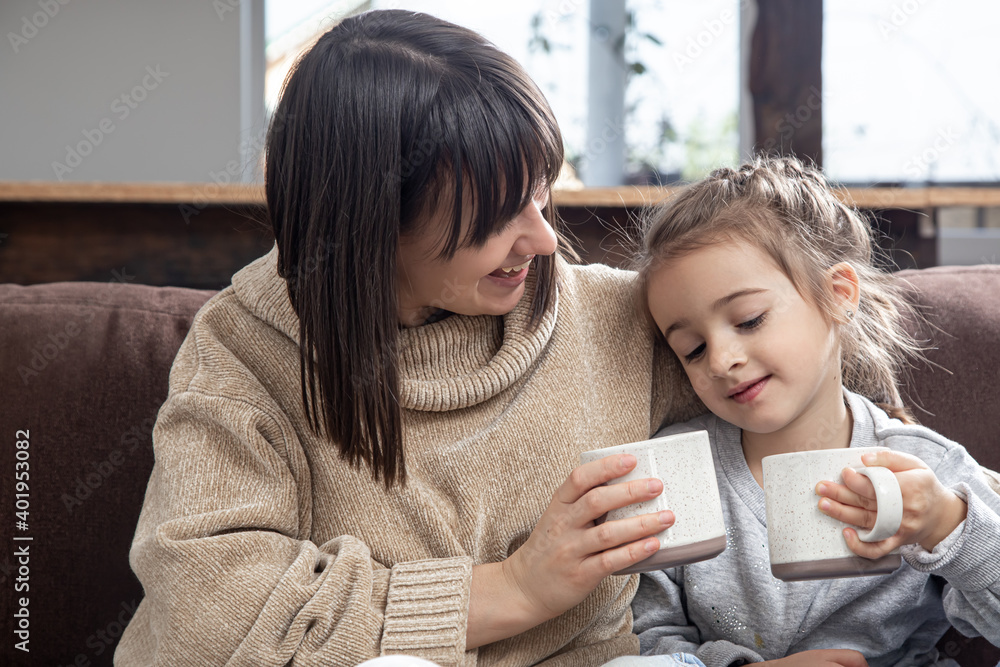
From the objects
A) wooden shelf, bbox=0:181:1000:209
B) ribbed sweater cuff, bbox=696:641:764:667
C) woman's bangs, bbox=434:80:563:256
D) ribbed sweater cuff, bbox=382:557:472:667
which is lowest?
ribbed sweater cuff, bbox=696:641:764:667

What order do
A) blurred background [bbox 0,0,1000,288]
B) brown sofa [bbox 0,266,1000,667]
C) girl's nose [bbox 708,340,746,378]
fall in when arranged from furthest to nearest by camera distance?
blurred background [bbox 0,0,1000,288]
brown sofa [bbox 0,266,1000,667]
girl's nose [bbox 708,340,746,378]

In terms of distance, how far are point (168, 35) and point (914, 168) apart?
266cm

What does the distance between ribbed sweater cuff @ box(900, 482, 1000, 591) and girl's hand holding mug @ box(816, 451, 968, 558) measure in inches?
0.4

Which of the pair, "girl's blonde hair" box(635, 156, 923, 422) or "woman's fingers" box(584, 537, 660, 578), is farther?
"girl's blonde hair" box(635, 156, 923, 422)

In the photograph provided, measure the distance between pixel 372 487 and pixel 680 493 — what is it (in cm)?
37

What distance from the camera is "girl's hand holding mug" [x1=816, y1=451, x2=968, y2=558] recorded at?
2.38 feet

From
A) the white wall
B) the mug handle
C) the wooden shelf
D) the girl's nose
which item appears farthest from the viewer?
the white wall

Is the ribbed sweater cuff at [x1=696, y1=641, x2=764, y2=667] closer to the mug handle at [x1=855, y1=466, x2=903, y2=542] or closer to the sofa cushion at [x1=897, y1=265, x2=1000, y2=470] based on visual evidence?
the mug handle at [x1=855, y1=466, x2=903, y2=542]

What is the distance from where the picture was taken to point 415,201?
869mm

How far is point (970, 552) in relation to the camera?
82cm

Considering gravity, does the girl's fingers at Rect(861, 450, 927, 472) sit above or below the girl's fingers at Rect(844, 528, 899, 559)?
above

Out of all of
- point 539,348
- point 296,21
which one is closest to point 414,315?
point 539,348

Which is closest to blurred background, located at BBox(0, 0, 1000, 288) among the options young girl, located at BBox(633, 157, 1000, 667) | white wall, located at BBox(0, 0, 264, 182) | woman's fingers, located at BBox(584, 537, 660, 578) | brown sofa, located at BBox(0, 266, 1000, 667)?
white wall, located at BBox(0, 0, 264, 182)

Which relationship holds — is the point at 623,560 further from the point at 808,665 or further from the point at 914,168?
the point at 914,168
